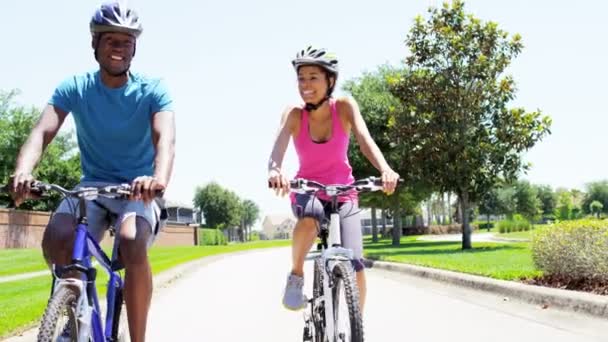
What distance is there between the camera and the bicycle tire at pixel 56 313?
3068 mm

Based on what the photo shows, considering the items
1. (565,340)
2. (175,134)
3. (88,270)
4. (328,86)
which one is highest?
(328,86)

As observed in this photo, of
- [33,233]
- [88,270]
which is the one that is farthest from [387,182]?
[33,233]

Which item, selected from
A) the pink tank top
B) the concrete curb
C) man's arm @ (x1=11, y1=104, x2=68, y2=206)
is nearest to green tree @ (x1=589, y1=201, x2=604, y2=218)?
the concrete curb

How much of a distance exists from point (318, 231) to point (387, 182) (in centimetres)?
65

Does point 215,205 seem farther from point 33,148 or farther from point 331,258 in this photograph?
point 33,148

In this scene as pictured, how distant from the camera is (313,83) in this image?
4820mm

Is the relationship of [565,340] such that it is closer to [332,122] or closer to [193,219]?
[332,122]

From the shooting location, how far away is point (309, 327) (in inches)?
195

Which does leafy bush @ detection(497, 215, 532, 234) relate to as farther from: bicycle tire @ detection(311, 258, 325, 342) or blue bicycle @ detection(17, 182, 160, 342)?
blue bicycle @ detection(17, 182, 160, 342)

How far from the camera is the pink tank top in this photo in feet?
16.1

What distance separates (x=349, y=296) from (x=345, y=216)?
0.72 m

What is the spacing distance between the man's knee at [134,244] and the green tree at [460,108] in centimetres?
2506

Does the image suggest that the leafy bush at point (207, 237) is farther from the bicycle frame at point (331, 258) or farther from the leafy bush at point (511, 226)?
the bicycle frame at point (331, 258)

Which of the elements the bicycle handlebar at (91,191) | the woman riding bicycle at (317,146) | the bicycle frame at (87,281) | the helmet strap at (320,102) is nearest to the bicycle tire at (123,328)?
the bicycle frame at (87,281)
